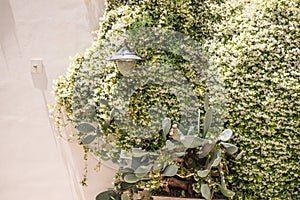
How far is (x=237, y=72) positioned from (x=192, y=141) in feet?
2.49

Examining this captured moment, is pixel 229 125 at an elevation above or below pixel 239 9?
below

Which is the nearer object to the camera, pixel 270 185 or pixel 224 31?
pixel 270 185

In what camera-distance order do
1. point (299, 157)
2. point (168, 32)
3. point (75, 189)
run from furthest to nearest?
point (75, 189)
point (168, 32)
point (299, 157)

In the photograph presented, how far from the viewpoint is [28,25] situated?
13.5 ft

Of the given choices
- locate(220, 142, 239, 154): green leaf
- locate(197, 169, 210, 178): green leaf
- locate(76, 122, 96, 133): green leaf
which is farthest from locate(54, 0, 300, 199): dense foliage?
locate(197, 169, 210, 178): green leaf

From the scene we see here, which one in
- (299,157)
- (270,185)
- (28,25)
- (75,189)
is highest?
(28,25)

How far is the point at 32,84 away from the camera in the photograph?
4.11 meters

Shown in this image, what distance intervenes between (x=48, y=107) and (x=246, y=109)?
6.53 feet

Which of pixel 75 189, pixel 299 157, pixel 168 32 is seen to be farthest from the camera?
pixel 75 189

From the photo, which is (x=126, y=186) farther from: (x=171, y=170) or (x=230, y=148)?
(x=230, y=148)

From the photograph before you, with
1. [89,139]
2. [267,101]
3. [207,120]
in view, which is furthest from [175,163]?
[267,101]

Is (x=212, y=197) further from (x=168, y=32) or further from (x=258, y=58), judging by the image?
(x=168, y=32)

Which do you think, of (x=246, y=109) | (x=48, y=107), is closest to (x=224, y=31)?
(x=246, y=109)

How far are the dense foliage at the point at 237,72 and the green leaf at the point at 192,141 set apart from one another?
0.41 metres
